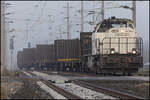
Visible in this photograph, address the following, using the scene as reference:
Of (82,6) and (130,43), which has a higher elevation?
(82,6)

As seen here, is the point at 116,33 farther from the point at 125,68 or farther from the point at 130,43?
the point at 125,68

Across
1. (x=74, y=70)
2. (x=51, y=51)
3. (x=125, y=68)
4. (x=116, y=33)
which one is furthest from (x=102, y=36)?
(x=51, y=51)

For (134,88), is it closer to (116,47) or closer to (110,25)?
(116,47)

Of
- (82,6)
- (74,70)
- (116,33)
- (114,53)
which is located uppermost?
(82,6)

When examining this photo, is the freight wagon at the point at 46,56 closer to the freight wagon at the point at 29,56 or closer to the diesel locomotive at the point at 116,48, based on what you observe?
the freight wagon at the point at 29,56

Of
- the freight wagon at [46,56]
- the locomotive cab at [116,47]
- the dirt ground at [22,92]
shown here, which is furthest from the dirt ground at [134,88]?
the freight wagon at [46,56]

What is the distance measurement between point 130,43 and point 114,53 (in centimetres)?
140

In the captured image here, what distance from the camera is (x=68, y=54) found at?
3556 centimetres

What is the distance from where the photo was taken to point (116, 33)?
70.4 ft

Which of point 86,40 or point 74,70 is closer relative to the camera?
point 86,40

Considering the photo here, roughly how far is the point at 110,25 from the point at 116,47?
165cm

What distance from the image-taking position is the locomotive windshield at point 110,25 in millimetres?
21770

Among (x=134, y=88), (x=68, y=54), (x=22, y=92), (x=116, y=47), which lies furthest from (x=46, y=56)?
(x=22, y=92)

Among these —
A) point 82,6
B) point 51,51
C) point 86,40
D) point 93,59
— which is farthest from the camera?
point 82,6
